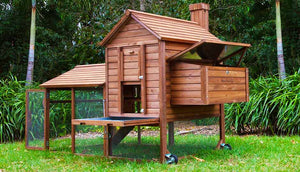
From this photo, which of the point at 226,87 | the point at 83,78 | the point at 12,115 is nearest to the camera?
the point at 226,87

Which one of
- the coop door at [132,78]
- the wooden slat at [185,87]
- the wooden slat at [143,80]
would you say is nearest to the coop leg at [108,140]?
the coop door at [132,78]

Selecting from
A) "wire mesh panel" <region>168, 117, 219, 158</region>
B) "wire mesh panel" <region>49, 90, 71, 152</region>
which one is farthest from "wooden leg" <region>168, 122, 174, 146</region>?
"wire mesh panel" <region>49, 90, 71, 152</region>

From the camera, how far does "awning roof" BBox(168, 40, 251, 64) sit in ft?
25.1

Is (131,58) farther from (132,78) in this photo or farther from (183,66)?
(183,66)

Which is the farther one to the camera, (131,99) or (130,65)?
(131,99)

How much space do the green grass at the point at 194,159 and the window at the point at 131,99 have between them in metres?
0.59

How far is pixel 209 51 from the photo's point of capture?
26.5ft

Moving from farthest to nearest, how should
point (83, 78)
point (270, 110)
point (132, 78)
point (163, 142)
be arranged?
1. point (270, 110)
2. point (83, 78)
3. point (132, 78)
4. point (163, 142)

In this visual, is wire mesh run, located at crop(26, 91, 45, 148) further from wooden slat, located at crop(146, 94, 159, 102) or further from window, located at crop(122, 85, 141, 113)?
wooden slat, located at crop(146, 94, 159, 102)

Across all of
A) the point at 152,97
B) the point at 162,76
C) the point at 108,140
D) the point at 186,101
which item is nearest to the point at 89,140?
the point at 108,140

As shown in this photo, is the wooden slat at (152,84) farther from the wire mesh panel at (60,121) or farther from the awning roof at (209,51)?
the wire mesh panel at (60,121)

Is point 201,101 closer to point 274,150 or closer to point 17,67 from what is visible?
point 274,150

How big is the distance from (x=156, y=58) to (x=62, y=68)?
923 cm

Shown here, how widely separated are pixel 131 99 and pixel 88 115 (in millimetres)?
1018
